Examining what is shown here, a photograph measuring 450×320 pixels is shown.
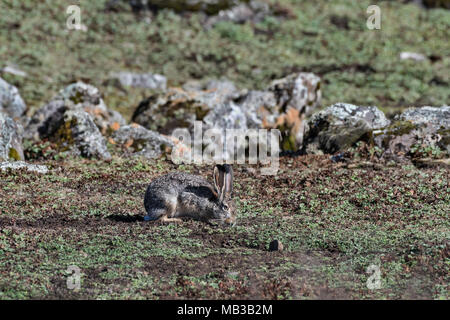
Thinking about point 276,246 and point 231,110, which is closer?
point 276,246

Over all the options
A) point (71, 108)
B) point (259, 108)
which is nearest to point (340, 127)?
point (259, 108)

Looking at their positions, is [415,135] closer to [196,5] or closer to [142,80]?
[142,80]

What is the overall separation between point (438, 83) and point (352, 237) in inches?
862

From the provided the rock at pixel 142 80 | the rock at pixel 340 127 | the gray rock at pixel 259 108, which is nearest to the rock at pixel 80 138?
the gray rock at pixel 259 108

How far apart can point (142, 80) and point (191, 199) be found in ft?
64.9

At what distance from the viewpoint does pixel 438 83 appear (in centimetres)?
3130

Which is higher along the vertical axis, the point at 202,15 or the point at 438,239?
the point at 202,15

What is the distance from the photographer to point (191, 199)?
1264 cm

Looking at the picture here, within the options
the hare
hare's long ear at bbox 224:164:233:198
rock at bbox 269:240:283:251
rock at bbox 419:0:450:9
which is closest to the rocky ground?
rock at bbox 269:240:283:251

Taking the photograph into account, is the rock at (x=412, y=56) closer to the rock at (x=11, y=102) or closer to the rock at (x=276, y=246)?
the rock at (x=11, y=102)

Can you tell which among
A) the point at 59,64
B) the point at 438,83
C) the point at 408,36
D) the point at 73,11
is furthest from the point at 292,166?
the point at 73,11

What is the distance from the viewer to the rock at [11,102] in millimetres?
25688
